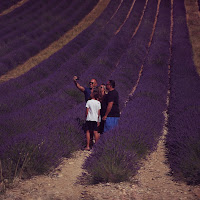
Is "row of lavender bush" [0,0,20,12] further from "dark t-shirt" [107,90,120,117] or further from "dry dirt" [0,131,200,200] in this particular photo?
"dry dirt" [0,131,200,200]

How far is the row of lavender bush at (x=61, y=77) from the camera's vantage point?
8055mm

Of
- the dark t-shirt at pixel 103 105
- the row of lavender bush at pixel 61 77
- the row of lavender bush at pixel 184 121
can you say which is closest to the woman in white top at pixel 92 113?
the dark t-shirt at pixel 103 105

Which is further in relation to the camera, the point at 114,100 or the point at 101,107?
the point at 101,107

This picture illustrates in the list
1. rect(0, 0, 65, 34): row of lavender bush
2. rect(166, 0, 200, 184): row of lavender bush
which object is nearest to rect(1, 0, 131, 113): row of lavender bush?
rect(166, 0, 200, 184): row of lavender bush

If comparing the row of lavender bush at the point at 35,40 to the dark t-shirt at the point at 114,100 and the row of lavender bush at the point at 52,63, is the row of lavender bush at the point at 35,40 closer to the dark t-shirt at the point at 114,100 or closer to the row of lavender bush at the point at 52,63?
the row of lavender bush at the point at 52,63

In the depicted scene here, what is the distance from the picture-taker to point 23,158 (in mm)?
4129

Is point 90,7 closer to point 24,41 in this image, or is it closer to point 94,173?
point 24,41

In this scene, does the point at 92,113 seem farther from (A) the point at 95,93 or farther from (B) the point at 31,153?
(B) the point at 31,153

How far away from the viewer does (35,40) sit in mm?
18281

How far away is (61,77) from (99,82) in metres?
1.74

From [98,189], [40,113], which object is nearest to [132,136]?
[98,189]

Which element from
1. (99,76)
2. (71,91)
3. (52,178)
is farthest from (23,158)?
(99,76)

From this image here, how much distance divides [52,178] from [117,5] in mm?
25471

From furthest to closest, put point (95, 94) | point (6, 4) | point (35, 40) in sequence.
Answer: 1. point (6, 4)
2. point (35, 40)
3. point (95, 94)
